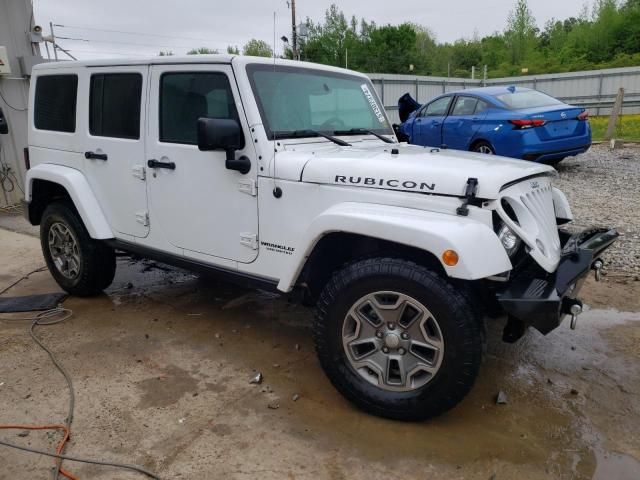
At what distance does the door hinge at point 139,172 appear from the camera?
3857 mm

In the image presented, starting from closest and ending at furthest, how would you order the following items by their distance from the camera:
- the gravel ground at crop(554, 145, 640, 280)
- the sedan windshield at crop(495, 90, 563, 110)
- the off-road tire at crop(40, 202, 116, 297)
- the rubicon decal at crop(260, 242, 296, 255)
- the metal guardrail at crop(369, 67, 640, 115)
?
the rubicon decal at crop(260, 242, 296, 255) → the off-road tire at crop(40, 202, 116, 297) → the gravel ground at crop(554, 145, 640, 280) → the sedan windshield at crop(495, 90, 563, 110) → the metal guardrail at crop(369, 67, 640, 115)

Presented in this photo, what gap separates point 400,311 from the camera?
108 inches

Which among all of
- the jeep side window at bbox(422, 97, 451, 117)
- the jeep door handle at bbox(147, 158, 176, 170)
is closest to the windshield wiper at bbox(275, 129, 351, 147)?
the jeep door handle at bbox(147, 158, 176, 170)

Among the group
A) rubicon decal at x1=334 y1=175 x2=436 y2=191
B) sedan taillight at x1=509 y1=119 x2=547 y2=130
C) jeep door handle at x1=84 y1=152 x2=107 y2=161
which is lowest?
rubicon decal at x1=334 y1=175 x2=436 y2=191

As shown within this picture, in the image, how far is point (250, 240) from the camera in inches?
132

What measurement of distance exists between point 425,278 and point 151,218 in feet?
7.39

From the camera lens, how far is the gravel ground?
212 inches

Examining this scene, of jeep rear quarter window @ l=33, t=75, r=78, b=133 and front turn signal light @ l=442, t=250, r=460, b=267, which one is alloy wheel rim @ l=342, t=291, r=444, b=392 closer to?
front turn signal light @ l=442, t=250, r=460, b=267

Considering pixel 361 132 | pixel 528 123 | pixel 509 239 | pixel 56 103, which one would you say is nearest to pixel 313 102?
pixel 361 132

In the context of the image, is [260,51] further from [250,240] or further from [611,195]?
[611,195]

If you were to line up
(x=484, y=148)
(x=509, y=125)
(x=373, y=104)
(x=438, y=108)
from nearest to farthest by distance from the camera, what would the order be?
(x=373, y=104) → (x=509, y=125) → (x=484, y=148) → (x=438, y=108)

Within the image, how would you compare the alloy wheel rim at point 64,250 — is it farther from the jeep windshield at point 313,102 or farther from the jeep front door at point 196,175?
the jeep windshield at point 313,102

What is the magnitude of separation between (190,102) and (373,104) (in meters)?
1.44

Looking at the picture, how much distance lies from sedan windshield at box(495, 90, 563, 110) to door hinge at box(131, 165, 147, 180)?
6648 mm
